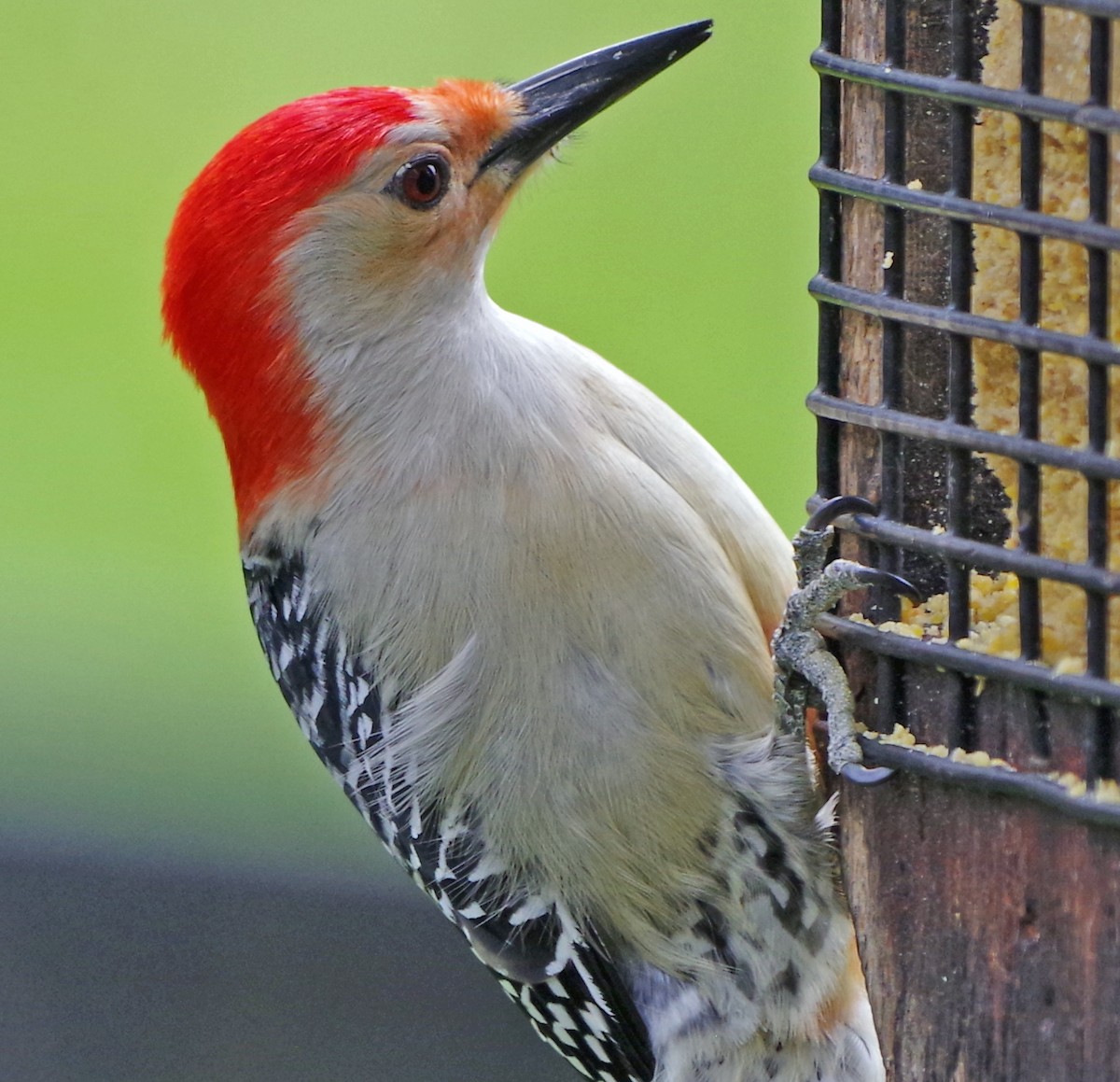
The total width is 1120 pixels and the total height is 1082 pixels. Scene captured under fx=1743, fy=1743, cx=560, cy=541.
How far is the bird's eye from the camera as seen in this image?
3164 millimetres

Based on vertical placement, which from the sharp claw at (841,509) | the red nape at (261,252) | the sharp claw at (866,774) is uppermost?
the red nape at (261,252)

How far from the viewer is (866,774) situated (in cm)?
244

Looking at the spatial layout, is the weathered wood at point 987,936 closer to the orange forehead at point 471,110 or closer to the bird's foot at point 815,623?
the bird's foot at point 815,623

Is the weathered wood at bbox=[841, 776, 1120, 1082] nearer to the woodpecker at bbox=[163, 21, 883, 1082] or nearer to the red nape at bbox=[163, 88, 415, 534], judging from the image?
the woodpecker at bbox=[163, 21, 883, 1082]

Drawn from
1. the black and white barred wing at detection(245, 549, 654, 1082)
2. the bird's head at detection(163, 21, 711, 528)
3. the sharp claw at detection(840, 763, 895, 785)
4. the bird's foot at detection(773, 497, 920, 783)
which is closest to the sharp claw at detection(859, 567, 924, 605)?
the bird's foot at detection(773, 497, 920, 783)

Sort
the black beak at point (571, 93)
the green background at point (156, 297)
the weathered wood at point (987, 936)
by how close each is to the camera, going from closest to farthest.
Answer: the weathered wood at point (987, 936)
the black beak at point (571, 93)
the green background at point (156, 297)

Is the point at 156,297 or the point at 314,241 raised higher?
the point at 314,241

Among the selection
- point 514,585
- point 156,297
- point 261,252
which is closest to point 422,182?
point 261,252

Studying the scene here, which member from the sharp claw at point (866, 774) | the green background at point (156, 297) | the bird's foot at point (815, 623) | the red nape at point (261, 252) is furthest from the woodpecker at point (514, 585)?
the green background at point (156, 297)

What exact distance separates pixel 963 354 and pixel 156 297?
288 inches

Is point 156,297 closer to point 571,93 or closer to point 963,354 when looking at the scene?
point 571,93

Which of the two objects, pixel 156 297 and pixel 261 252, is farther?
pixel 156 297

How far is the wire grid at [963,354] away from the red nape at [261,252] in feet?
3.36

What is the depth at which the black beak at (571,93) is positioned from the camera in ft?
10.5
